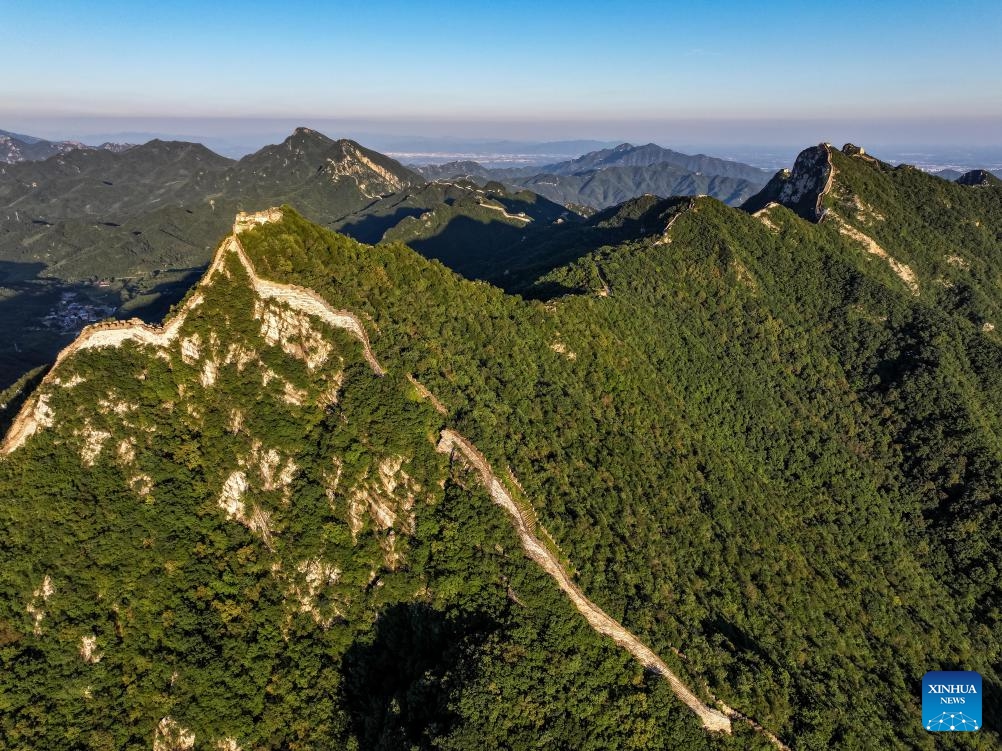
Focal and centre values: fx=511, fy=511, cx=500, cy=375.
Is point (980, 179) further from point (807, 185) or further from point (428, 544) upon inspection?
point (428, 544)

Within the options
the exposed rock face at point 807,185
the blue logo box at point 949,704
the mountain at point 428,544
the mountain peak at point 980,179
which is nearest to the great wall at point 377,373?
the mountain at point 428,544

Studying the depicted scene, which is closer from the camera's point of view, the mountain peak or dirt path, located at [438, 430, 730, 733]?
dirt path, located at [438, 430, 730, 733]

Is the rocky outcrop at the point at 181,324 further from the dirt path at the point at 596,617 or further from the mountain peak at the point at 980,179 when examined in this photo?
the mountain peak at the point at 980,179

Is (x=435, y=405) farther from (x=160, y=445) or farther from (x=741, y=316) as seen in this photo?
(x=741, y=316)

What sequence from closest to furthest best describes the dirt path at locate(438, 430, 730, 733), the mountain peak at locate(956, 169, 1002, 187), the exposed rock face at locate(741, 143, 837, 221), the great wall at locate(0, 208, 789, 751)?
the great wall at locate(0, 208, 789, 751) → the dirt path at locate(438, 430, 730, 733) → the exposed rock face at locate(741, 143, 837, 221) → the mountain peak at locate(956, 169, 1002, 187)

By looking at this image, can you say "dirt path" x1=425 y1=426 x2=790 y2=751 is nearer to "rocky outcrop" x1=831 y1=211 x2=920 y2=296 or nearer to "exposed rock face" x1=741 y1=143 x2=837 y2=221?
"rocky outcrop" x1=831 y1=211 x2=920 y2=296

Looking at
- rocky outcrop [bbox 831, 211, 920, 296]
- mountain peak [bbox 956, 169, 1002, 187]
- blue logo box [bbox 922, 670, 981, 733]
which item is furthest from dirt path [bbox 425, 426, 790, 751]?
mountain peak [bbox 956, 169, 1002, 187]

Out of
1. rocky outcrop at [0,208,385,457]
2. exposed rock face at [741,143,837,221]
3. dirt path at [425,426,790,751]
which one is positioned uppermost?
exposed rock face at [741,143,837,221]
